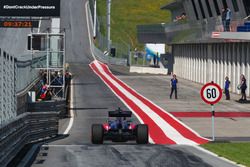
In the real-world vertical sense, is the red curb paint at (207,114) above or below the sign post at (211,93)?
below

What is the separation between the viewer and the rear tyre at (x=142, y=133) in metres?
23.9

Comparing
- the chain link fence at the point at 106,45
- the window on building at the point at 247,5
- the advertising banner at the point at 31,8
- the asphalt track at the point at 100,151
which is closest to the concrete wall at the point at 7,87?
the asphalt track at the point at 100,151

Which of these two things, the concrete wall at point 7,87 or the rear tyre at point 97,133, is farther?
the rear tyre at point 97,133

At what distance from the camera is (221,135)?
2900 cm

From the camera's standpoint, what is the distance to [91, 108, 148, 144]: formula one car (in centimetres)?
2395

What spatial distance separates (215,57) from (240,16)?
670 centimetres

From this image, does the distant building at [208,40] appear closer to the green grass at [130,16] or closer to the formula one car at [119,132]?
the formula one car at [119,132]

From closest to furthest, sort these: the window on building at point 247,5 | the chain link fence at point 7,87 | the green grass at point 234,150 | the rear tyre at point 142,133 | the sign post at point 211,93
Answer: the chain link fence at point 7,87 < the green grass at point 234,150 < the rear tyre at point 142,133 < the sign post at point 211,93 < the window on building at point 247,5

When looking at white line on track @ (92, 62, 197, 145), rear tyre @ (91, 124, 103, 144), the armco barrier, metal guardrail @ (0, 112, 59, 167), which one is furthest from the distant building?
rear tyre @ (91, 124, 103, 144)

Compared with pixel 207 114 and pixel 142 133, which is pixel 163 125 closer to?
pixel 207 114

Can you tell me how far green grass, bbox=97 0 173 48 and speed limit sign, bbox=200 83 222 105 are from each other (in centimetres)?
10298

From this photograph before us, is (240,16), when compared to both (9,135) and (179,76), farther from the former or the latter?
(9,135)

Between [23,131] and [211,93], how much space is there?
23.2 ft

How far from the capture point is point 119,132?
24.4 m
